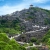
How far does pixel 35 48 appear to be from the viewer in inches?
2194

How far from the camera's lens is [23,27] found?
10288 cm

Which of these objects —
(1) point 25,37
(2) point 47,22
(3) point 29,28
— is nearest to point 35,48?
(1) point 25,37

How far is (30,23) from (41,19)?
36.8 feet

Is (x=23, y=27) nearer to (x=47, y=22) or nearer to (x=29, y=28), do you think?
(x=29, y=28)

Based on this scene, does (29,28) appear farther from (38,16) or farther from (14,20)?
(38,16)

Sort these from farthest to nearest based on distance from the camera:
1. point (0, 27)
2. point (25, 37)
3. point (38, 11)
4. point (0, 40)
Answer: point (38, 11) → point (0, 27) → point (25, 37) → point (0, 40)

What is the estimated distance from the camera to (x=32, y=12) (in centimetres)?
12631

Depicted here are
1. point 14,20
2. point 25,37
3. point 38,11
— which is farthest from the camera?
point 38,11

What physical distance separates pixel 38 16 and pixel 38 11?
7.28 m

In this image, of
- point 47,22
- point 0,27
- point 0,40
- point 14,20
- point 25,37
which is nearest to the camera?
point 0,40

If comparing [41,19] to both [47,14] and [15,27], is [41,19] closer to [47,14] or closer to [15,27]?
[47,14]

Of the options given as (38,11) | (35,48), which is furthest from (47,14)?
(35,48)

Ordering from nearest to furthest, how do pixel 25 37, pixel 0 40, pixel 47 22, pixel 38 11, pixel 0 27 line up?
pixel 0 40
pixel 25 37
pixel 0 27
pixel 47 22
pixel 38 11

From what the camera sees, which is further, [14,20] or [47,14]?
[47,14]
